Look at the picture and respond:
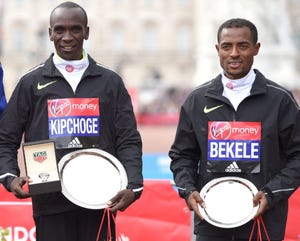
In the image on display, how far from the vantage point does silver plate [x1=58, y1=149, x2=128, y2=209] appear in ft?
14.8

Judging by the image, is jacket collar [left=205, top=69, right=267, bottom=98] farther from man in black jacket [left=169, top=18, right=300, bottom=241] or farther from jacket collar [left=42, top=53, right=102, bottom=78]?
jacket collar [left=42, top=53, right=102, bottom=78]

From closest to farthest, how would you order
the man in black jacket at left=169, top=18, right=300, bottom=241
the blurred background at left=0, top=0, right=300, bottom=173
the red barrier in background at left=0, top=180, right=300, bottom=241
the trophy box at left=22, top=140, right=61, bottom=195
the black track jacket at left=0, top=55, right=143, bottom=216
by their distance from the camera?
the trophy box at left=22, top=140, right=61, bottom=195 → the man in black jacket at left=169, top=18, right=300, bottom=241 → the black track jacket at left=0, top=55, right=143, bottom=216 → the red barrier in background at left=0, top=180, right=300, bottom=241 → the blurred background at left=0, top=0, right=300, bottom=173

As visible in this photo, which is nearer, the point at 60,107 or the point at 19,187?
the point at 19,187

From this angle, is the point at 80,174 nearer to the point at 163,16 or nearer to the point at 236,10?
the point at 236,10

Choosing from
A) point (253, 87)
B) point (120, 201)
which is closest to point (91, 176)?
point (120, 201)

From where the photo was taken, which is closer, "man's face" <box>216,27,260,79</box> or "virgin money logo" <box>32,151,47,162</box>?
"virgin money logo" <box>32,151,47,162</box>

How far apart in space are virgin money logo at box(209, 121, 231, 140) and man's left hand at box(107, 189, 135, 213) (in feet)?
1.72

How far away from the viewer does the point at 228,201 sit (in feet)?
14.9

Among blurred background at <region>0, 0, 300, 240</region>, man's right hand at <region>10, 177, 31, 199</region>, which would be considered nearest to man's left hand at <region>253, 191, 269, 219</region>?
man's right hand at <region>10, 177, 31, 199</region>

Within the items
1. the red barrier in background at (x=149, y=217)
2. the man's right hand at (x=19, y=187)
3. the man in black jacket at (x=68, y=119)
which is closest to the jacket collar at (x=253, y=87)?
the man in black jacket at (x=68, y=119)

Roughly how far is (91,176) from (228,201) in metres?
0.67

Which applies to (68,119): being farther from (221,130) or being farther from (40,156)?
(221,130)

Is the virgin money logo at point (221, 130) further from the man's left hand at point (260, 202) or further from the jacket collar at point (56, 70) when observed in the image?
the jacket collar at point (56, 70)

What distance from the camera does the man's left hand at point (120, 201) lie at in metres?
4.48
